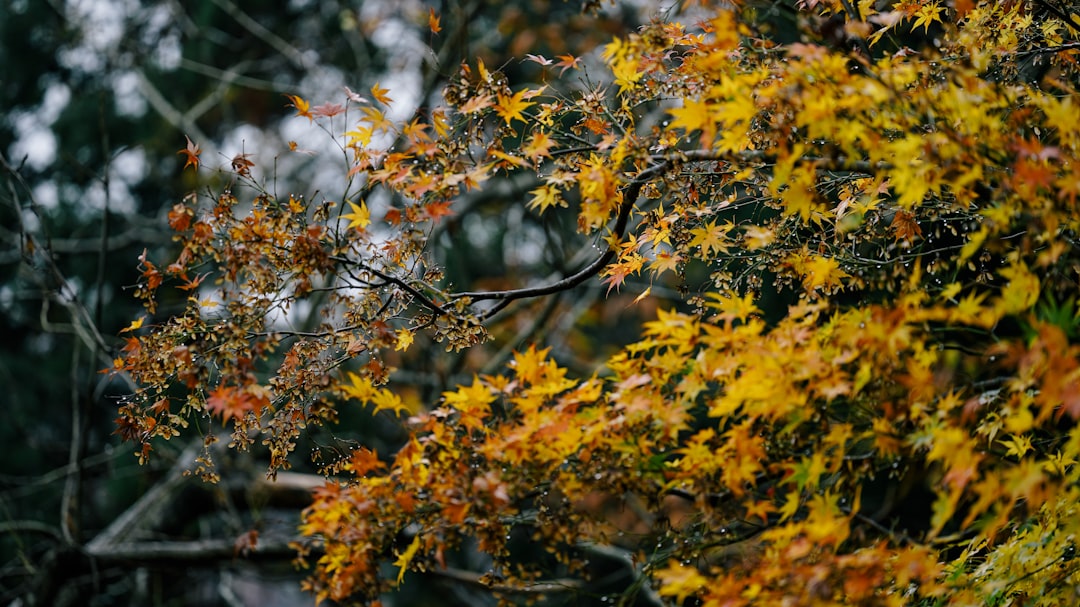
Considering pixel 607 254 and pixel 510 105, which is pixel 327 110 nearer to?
pixel 510 105

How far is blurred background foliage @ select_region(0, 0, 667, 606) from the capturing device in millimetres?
7094

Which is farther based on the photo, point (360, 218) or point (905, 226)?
point (905, 226)

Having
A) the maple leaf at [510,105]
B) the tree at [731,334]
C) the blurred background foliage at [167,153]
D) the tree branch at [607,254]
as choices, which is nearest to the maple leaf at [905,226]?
the tree at [731,334]

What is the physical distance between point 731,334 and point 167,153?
8.75 meters

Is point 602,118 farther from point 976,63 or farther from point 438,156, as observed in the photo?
point 976,63

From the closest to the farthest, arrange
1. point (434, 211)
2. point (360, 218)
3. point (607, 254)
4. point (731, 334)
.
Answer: point (731, 334) → point (434, 211) → point (360, 218) → point (607, 254)

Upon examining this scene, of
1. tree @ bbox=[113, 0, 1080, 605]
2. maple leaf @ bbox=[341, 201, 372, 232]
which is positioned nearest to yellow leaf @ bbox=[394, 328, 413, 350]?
tree @ bbox=[113, 0, 1080, 605]

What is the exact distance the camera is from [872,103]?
172 centimetres

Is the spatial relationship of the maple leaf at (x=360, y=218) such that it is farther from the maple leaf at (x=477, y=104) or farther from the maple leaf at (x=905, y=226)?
the maple leaf at (x=905, y=226)

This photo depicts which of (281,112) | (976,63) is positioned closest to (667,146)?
(976,63)

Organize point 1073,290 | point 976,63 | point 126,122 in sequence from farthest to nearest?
point 126,122
point 1073,290
point 976,63

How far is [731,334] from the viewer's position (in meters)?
1.93

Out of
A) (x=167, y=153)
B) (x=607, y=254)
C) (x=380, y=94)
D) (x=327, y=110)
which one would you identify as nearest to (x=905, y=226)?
(x=607, y=254)

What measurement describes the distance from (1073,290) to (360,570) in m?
2.05
